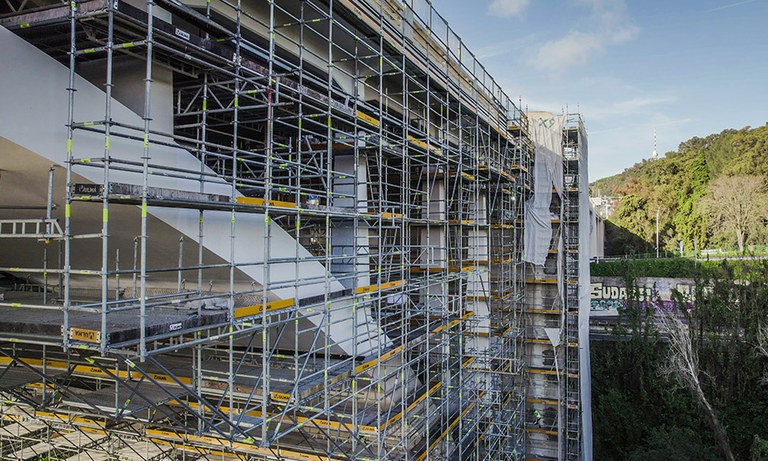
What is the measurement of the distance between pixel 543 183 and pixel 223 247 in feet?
37.0

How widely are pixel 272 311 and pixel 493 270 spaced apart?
1022cm

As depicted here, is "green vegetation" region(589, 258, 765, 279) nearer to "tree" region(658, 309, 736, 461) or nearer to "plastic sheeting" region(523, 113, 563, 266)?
"tree" region(658, 309, 736, 461)

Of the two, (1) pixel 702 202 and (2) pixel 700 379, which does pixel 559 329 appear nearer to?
(2) pixel 700 379

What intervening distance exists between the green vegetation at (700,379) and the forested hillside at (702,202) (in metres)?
15.8

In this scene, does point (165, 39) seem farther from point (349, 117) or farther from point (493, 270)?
point (493, 270)

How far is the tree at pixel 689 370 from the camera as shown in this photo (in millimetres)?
15422

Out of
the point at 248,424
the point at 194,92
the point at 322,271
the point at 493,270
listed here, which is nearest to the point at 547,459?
the point at 493,270

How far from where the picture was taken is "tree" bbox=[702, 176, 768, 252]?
32.2 metres

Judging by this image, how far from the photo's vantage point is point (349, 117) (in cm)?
680

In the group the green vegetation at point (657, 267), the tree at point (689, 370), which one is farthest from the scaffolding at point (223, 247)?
the green vegetation at point (657, 267)

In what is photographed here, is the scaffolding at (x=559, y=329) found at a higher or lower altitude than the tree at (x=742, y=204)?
lower

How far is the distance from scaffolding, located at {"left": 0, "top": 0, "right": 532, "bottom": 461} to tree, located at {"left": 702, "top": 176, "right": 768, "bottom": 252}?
94.7 feet

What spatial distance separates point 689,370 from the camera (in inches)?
647

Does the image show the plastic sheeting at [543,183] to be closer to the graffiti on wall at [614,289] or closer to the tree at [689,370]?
the tree at [689,370]
